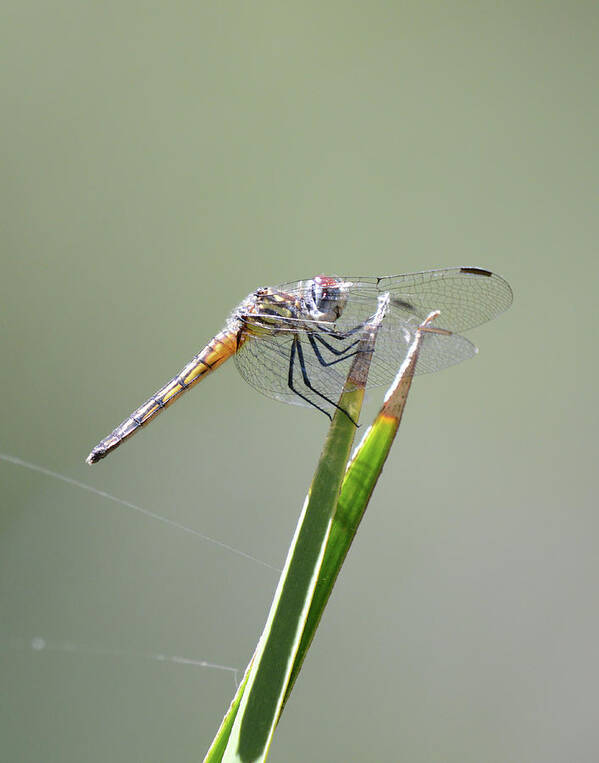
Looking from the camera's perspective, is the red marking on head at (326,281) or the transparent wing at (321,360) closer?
the transparent wing at (321,360)

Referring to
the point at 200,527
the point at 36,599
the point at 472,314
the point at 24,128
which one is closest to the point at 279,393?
the point at 472,314

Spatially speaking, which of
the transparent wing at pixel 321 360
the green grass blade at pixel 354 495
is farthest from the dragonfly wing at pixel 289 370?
the green grass blade at pixel 354 495

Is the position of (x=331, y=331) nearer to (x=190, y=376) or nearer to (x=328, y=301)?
(x=328, y=301)

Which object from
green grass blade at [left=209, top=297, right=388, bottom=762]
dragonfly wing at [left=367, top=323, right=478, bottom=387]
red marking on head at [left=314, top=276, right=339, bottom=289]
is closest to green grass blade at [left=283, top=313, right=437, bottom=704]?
green grass blade at [left=209, top=297, right=388, bottom=762]

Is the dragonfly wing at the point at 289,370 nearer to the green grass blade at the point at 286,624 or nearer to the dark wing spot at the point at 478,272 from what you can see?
the dark wing spot at the point at 478,272

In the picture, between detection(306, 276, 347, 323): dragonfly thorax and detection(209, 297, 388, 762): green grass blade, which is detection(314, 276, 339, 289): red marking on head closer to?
detection(306, 276, 347, 323): dragonfly thorax

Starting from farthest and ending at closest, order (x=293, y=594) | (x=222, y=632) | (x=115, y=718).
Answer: (x=222, y=632)
(x=115, y=718)
(x=293, y=594)

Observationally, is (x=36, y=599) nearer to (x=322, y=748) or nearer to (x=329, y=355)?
(x=322, y=748)
